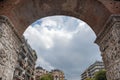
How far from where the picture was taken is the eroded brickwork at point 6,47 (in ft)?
19.2

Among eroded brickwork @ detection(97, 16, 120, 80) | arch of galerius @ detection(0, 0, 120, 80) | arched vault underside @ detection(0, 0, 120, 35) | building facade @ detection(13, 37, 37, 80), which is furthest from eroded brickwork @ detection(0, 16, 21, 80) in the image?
building facade @ detection(13, 37, 37, 80)

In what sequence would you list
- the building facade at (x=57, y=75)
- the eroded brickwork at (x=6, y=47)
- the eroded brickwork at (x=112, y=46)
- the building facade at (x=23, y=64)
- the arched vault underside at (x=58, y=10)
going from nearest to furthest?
the eroded brickwork at (x=6, y=47) → the eroded brickwork at (x=112, y=46) → the arched vault underside at (x=58, y=10) → the building facade at (x=23, y=64) → the building facade at (x=57, y=75)

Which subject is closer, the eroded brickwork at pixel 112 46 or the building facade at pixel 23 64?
the eroded brickwork at pixel 112 46

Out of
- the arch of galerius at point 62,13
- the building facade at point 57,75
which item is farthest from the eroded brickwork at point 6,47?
the building facade at point 57,75

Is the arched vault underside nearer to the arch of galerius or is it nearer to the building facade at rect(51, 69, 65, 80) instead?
the arch of galerius

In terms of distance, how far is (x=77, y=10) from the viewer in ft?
26.3

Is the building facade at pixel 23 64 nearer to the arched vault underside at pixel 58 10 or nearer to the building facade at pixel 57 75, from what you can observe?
the arched vault underside at pixel 58 10

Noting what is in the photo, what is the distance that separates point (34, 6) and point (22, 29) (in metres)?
1.58

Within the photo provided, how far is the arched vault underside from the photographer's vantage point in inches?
261

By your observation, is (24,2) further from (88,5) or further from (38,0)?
(88,5)

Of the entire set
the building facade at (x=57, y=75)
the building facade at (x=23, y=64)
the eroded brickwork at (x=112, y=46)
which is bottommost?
the eroded brickwork at (x=112, y=46)

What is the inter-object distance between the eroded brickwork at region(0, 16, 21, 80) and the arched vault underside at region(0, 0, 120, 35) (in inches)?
19.9

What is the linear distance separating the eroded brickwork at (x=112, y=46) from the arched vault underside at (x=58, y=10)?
1.98ft

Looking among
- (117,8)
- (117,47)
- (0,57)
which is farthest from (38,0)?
(117,47)
